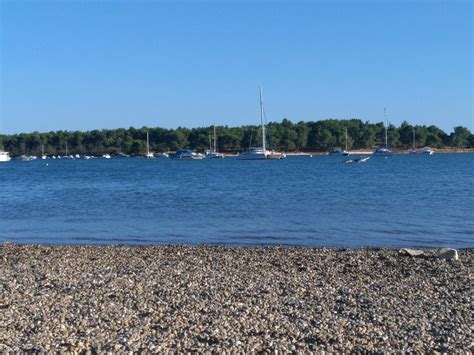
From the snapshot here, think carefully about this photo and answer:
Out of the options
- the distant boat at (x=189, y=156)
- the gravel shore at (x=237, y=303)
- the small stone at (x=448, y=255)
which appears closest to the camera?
the gravel shore at (x=237, y=303)

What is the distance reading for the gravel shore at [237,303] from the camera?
28.5 ft

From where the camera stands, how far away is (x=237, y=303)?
36.0ft

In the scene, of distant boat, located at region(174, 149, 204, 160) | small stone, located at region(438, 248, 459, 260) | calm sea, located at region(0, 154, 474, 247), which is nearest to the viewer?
small stone, located at region(438, 248, 459, 260)

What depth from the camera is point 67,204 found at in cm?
3841

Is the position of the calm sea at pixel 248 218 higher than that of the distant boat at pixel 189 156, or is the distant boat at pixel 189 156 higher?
the distant boat at pixel 189 156

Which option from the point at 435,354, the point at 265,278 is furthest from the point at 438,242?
the point at 435,354

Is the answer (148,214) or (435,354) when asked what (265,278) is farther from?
(148,214)

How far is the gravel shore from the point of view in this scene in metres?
8.67

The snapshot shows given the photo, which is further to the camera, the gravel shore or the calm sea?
the calm sea

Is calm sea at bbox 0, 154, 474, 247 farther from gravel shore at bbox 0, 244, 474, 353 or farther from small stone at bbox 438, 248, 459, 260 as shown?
gravel shore at bbox 0, 244, 474, 353

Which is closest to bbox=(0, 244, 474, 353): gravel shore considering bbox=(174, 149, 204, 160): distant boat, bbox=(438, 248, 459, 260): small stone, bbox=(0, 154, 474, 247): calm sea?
bbox=(438, 248, 459, 260): small stone

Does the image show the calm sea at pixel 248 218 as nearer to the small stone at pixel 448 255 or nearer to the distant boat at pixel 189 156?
the small stone at pixel 448 255

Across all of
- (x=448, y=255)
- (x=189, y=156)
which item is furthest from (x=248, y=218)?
(x=189, y=156)

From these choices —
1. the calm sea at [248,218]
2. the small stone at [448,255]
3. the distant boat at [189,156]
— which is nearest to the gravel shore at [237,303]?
the small stone at [448,255]
